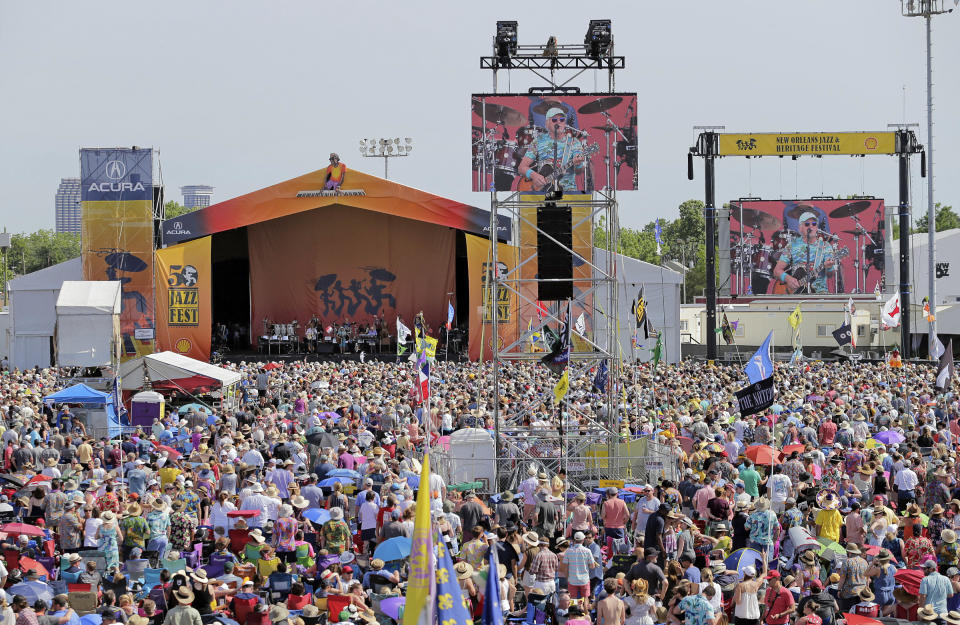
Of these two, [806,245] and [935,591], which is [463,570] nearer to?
[935,591]

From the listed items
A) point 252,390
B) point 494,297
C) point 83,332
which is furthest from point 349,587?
point 83,332

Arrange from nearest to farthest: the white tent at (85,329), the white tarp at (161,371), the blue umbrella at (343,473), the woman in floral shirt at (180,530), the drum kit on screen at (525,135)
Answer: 1. the woman in floral shirt at (180,530)
2. the blue umbrella at (343,473)
3. the drum kit on screen at (525,135)
4. the white tarp at (161,371)
5. the white tent at (85,329)

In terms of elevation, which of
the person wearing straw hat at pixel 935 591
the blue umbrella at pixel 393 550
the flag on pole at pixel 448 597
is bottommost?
the person wearing straw hat at pixel 935 591

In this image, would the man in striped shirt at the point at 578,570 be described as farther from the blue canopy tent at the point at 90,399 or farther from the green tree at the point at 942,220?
the green tree at the point at 942,220

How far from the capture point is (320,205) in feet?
132

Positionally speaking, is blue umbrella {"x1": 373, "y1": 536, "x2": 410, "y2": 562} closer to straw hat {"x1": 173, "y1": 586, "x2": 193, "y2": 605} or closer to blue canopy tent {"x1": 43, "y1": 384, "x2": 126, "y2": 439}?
straw hat {"x1": 173, "y1": 586, "x2": 193, "y2": 605}

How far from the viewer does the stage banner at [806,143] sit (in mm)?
47166

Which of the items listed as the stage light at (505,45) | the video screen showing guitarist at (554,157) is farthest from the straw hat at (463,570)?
the stage light at (505,45)

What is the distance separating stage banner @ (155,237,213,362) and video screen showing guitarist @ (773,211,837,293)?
79.5 feet

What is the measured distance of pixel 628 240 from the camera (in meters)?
108

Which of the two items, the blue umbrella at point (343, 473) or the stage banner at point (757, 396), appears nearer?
the stage banner at point (757, 396)

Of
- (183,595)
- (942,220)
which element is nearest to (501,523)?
(183,595)

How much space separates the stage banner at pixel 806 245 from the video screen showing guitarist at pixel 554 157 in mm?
27189

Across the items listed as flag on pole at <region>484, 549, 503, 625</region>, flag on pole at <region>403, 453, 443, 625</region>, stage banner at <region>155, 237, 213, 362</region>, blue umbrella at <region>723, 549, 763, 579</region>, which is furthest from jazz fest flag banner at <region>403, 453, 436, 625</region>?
stage banner at <region>155, 237, 213, 362</region>
